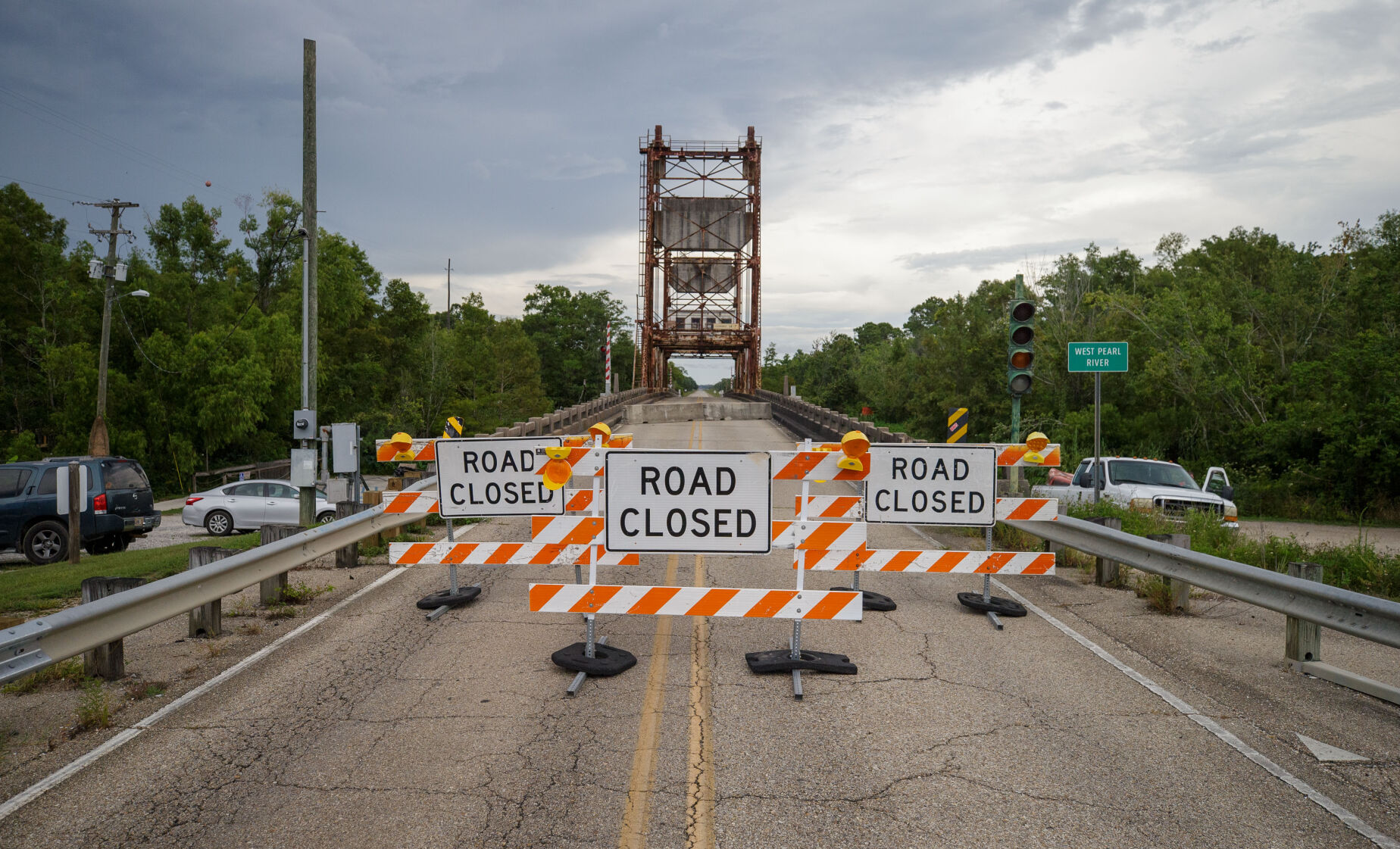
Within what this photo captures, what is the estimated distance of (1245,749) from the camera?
16.6 ft

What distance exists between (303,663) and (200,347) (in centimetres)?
3680

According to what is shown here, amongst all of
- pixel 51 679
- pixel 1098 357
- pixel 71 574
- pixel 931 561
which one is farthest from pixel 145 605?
pixel 1098 357

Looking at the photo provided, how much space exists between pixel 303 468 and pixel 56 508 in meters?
4.51

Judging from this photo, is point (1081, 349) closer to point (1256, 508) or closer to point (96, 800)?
point (96, 800)

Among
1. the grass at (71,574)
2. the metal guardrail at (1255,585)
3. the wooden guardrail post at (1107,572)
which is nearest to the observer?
the metal guardrail at (1255,585)

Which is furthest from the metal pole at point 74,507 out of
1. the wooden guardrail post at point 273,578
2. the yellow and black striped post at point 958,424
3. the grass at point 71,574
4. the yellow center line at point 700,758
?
the yellow and black striped post at point 958,424

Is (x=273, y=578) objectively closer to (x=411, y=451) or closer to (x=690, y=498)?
(x=411, y=451)

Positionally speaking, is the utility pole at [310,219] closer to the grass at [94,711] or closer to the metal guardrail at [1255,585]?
the grass at [94,711]

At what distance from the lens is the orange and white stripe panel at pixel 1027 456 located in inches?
351

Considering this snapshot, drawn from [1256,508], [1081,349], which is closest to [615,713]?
[1081,349]

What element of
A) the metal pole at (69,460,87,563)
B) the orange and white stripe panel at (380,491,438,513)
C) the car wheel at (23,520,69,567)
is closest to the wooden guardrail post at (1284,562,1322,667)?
the orange and white stripe panel at (380,491,438,513)

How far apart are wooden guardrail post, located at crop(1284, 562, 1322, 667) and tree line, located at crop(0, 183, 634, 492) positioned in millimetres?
38229

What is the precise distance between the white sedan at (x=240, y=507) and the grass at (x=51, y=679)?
1570 cm

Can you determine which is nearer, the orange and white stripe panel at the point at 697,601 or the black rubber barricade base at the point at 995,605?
the orange and white stripe panel at the point at 697,601
